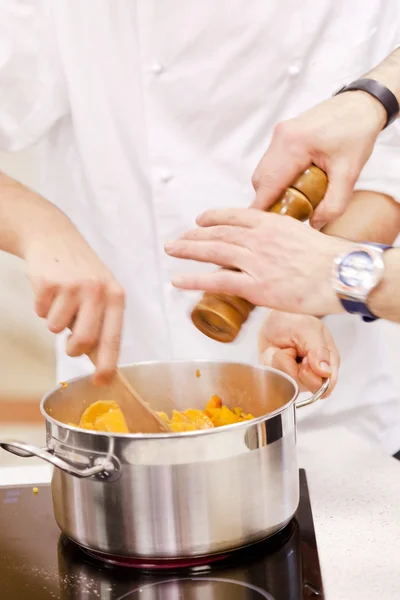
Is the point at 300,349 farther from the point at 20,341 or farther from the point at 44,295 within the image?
the point at 20,341

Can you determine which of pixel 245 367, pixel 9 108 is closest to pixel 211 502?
pixel 245 367

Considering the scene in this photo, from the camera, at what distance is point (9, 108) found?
1.43 metres

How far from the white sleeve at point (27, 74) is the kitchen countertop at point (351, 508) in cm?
63

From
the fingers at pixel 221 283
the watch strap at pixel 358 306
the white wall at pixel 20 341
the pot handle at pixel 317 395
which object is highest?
the fingers at pixel 221 283

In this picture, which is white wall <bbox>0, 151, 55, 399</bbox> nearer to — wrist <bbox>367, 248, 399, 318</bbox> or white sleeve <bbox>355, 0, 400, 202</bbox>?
white sleeve <bbox>355, 0, 400, 202</bbox>

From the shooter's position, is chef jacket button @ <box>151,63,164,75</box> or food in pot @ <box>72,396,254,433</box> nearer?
food in pot @ <box>72,396,254,433</box>

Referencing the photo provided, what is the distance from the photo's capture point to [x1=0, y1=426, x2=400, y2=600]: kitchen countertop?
873 millimetres

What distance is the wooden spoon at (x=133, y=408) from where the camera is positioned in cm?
100

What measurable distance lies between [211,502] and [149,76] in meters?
0.87

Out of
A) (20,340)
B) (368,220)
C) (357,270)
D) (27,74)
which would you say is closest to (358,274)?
(357,270)

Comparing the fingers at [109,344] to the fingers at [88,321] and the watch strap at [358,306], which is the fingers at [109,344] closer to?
the fingers at [88,321]

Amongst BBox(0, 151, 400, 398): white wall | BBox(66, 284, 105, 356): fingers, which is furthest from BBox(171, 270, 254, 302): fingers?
BBox(0, 151, 400, 398): white wall

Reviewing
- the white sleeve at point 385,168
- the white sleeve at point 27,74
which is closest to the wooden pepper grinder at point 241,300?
the white sleeve at point 385,168

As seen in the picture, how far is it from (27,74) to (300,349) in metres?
0.71
